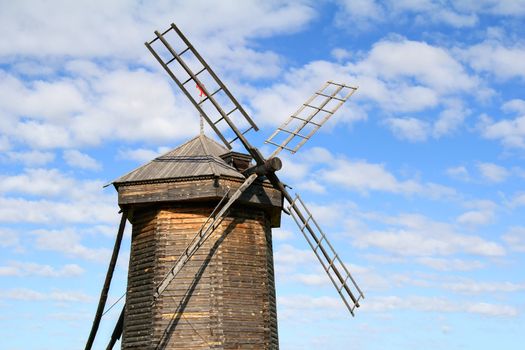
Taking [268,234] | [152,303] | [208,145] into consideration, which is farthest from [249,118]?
[152,303]

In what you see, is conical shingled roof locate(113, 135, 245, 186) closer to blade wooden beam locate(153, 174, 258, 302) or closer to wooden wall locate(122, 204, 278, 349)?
blade wooden beam locate(153, 174, 258, 302)

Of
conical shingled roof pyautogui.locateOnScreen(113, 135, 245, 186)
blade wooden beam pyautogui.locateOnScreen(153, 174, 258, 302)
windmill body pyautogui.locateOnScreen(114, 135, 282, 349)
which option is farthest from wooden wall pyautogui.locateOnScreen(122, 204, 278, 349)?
conical shingled roof pyautogui.locateOnScreen(113, 135, 245, 186)

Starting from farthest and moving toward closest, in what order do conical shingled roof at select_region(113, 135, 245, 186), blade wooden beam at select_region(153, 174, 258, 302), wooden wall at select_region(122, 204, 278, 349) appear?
conical shingled roof at select_region(113, 135, 245, 186), wooden wall at select_region(122, 204, 278, 349), blade wooden beam at select_region(153, 174, 258, 302)

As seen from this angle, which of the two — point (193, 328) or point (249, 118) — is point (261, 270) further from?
point (249, 118)

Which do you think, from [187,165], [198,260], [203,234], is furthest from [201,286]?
[187,165]

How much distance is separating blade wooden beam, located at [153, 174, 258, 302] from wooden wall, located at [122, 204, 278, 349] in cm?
34

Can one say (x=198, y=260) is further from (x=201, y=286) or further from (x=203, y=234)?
(x=203, y=234)

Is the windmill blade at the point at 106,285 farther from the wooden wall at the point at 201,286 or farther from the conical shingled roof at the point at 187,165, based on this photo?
the conical shingled roof at the point at 187,165

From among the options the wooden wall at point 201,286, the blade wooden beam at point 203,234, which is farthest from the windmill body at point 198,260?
the blade wooden beam at point 203,234

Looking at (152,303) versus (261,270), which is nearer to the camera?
(152,303)

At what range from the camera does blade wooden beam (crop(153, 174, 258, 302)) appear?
15367 mm

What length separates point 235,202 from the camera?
16891 mm

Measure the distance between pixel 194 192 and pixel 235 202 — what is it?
39.6 inches

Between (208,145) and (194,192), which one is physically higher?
(208,145)
